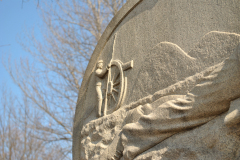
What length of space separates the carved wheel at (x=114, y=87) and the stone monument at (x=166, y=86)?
1 centimetres

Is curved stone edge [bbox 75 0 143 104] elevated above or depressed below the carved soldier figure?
above

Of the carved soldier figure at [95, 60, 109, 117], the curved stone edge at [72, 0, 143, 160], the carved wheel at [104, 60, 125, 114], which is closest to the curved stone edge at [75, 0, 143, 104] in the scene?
the curved stone edge at [72, 0, 143, 160]

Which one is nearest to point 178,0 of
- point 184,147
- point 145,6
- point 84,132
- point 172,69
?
point 145,6

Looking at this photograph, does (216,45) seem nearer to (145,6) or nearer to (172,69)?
(172,69)

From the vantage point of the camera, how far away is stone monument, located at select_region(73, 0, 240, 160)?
247 centimetres

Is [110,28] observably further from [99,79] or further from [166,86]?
[166,86]

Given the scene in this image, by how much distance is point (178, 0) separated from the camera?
341cm

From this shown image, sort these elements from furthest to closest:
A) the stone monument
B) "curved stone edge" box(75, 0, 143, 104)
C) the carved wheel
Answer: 1. "curved stone edge" box(75, 0, 143, 104)
2. the carved wheel
3. the stone monument

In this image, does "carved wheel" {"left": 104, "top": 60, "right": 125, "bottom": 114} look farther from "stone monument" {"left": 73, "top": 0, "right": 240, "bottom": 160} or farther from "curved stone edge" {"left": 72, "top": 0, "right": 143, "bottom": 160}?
"curved stone edge" {"left": 72, "top": 0, "right": 143, "bottom": 160}

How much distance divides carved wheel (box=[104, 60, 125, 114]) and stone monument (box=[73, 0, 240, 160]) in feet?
0.04

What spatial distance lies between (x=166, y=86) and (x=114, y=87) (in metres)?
1.06

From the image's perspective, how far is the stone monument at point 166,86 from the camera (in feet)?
8.12

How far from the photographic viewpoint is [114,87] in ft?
13.3

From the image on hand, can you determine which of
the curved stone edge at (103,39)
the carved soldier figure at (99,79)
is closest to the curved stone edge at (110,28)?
the curved stone edge at (103,39)
